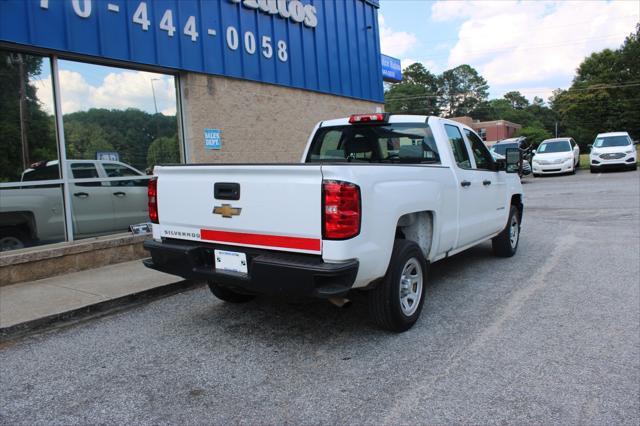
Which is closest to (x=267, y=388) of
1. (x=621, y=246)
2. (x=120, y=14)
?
(x=120, y=14)

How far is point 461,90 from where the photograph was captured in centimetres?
11525

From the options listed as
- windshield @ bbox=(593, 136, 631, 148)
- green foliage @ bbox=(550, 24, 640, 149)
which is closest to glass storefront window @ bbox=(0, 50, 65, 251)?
windshield @ bbox=(593, 136, 631, 148)

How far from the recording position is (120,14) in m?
6.85

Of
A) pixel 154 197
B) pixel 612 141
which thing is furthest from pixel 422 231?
pixel 612 141

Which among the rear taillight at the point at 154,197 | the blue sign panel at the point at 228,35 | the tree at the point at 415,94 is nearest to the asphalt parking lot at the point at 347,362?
the rear taillight at the point at 154,197

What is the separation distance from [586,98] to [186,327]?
6825 centimetres

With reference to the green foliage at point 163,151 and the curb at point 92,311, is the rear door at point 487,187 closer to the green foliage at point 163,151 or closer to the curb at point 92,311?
the curb at point 92,311

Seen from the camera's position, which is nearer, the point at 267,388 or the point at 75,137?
the point at 267,388

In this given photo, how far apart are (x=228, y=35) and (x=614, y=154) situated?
18.6 meters

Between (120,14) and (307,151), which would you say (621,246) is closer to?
(307,151)

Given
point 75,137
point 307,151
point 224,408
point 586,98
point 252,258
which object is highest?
point 586,98

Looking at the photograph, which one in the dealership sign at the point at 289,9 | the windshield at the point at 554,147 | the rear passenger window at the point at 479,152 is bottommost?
the rear passenger window at the point at 479,152

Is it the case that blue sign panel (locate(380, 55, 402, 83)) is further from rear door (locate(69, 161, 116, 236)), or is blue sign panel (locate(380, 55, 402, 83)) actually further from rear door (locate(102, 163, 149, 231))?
rear door (locate(69, 161, 116, 236))

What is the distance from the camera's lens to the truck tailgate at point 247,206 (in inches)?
134
